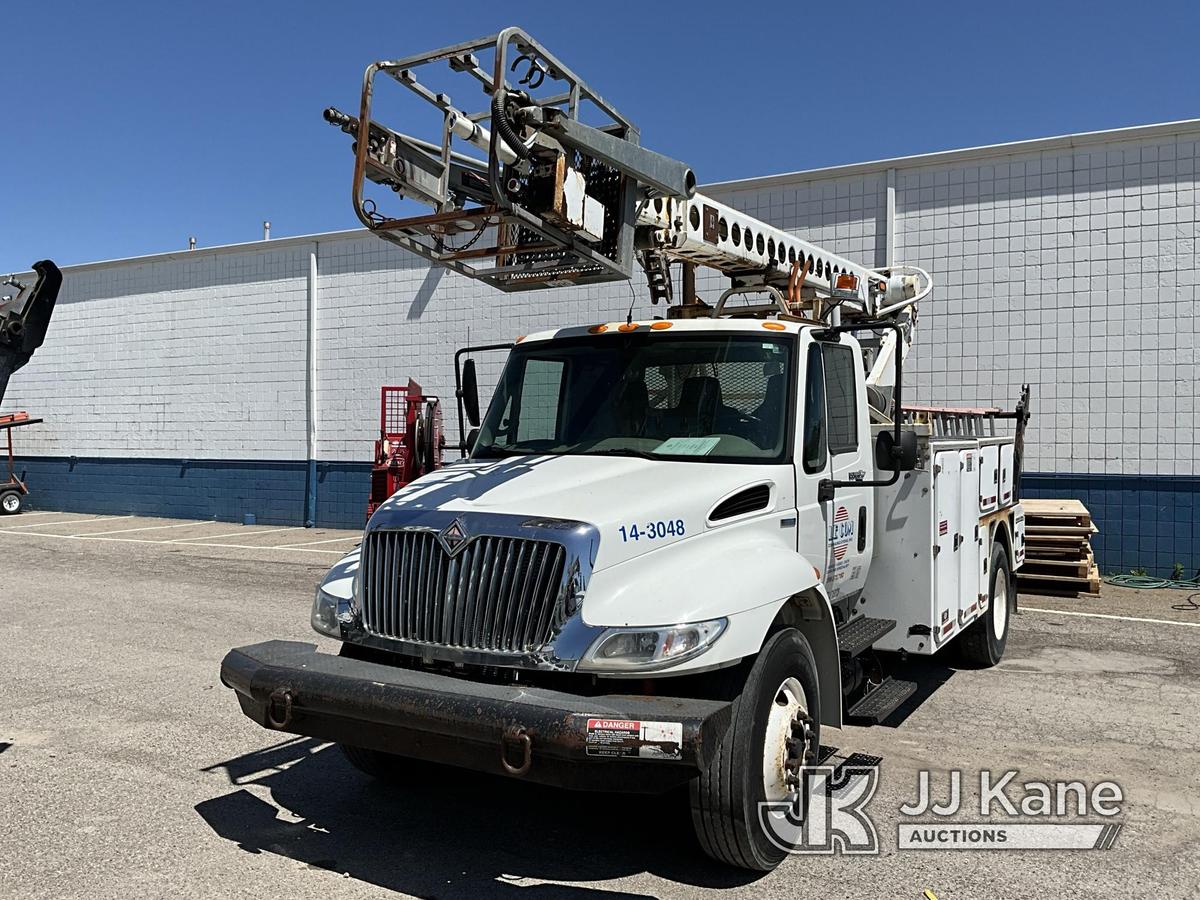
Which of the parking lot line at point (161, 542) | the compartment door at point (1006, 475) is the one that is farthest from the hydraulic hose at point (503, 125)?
the parking lot line at point (161, 542)

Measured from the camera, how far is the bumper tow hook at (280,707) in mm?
4289

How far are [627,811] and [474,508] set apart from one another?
1.82 metres

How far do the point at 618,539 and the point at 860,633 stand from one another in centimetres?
241

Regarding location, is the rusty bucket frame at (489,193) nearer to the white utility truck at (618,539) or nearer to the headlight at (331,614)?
the white utility truck at (618,539)

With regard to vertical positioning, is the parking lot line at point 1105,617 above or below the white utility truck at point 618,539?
below

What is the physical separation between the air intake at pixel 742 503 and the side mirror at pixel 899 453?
84cm

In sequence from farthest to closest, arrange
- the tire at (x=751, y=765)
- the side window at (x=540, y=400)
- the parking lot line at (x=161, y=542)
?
the parking lot line at (x=161, y=542), the side window at (x=540, y=400), the tire at (x=751, y=765)

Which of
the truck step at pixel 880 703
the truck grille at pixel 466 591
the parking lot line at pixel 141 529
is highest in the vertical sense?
the truck grille at pixel 466 591

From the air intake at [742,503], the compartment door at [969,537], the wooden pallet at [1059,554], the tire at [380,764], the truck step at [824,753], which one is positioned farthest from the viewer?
the wooden pallet at [1059,554]

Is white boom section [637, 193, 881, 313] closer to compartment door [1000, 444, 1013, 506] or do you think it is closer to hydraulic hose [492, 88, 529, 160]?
hydraulic hose [492, 88, 529, 160]

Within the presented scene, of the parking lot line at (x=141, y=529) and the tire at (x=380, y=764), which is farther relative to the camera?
the parking lot line at (x=141, y=529)

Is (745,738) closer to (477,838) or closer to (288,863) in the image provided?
Answer: (477,838)

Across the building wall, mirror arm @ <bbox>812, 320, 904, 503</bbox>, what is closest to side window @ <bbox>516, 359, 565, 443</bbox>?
mirror arm @ <bbox>812, 320, 904, 503</bbox>

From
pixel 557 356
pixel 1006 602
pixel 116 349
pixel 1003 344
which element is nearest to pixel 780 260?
pixel 557 356
